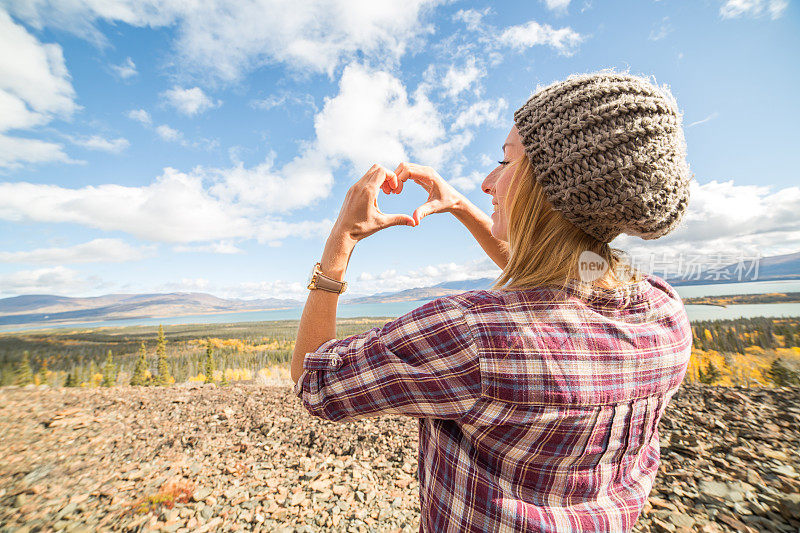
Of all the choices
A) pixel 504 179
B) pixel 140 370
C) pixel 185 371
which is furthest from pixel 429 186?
pixel 185 371

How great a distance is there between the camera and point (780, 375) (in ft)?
16.4

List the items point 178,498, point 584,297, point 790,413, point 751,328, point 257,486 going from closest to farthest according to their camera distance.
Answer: point 584,297
point 178,498
point 257,486
point 790,413
point 751,328

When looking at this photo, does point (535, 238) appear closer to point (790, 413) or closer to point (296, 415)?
point (296, 415)

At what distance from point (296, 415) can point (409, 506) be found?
2.69 m

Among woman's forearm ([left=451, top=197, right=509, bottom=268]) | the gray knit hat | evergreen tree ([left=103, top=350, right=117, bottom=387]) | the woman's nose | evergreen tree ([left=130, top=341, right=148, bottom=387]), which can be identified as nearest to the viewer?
the gray knit hat

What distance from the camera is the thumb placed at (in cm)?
124

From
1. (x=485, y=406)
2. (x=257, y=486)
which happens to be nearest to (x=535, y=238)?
(x=485, y=406)

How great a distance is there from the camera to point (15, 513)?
2902mm

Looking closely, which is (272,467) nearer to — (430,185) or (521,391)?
(430,185)

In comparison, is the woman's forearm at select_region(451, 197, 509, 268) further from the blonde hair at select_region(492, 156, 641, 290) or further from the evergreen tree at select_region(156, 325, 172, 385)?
the evergreen tree at select_region(156, 325, 172, 385)

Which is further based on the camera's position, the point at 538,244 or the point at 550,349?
the point at 538,244

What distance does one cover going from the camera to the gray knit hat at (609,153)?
884 mm

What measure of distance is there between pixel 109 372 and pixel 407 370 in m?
9.34

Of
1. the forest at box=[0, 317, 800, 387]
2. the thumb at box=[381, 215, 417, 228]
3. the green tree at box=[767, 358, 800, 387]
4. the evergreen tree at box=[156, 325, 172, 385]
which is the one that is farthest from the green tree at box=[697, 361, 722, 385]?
the evergreen tree at box=[156, 325, 172, 385]
